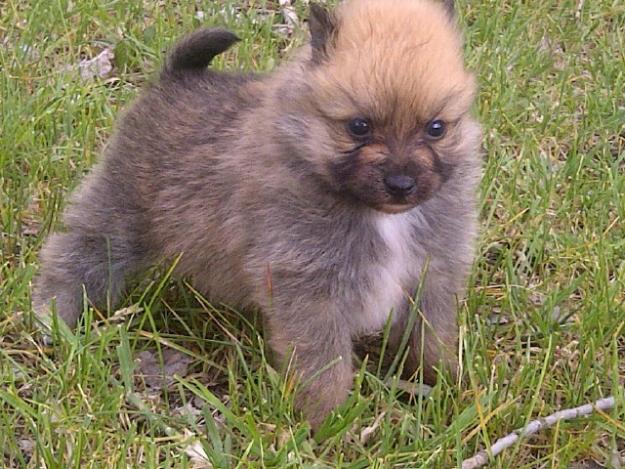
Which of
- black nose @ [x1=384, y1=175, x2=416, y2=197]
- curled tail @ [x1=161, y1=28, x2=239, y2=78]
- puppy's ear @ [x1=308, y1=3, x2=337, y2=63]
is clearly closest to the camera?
black nose @ [x1=384, y1=175, x2=416, y2=197]

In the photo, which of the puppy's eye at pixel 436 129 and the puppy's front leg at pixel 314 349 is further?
the puppy's front leg at pixel 314 349

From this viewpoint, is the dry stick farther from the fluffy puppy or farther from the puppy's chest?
the puppy's chest

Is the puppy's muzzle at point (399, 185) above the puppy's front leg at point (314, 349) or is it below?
above

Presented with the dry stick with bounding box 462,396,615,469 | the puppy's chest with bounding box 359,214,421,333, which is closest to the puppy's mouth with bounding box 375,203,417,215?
the puppy's chest with bounding box 359,214,421,333

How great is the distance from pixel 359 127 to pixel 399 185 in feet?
0.61

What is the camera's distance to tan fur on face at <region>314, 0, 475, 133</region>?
2.68m

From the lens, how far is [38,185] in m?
3.98

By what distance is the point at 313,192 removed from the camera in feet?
9.56

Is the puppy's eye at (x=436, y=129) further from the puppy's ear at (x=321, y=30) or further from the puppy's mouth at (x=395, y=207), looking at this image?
the puppy's ear at (x=321, y=30)

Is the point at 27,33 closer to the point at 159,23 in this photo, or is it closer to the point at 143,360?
the point at 159,23

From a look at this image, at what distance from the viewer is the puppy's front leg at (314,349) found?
296 centimetres

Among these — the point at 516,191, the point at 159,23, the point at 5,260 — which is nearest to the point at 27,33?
the point at 159,23

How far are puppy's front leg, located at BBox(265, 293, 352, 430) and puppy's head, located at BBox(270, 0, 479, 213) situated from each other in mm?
348

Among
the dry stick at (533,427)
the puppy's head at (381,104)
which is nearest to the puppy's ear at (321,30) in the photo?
the puppy's head at (381,104)
